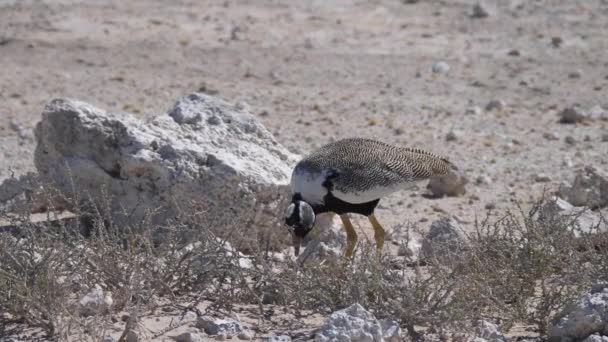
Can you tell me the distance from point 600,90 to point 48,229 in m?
8.13

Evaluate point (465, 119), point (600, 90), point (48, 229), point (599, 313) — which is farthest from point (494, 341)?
point (600, 90)

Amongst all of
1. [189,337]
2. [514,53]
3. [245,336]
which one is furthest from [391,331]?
[514,53]

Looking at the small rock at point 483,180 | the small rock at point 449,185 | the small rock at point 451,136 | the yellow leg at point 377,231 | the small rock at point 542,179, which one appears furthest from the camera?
the small rock at point 451,136

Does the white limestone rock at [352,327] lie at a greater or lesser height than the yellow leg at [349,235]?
greater

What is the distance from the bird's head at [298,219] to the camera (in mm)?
6656

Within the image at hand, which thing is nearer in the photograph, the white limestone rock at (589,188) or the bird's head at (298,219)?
the bird's head at (298,219)

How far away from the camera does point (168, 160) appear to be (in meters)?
7.09

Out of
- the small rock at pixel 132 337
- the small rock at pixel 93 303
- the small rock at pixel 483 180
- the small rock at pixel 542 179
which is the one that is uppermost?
the small rock at pixel 93 303

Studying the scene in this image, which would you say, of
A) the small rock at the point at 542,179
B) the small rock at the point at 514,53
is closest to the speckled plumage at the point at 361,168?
the small rock at the point at 542,179

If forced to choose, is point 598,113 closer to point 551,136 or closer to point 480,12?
point 551,136

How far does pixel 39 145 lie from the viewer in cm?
757

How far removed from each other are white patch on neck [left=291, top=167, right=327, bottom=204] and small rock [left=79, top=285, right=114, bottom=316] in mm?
1638

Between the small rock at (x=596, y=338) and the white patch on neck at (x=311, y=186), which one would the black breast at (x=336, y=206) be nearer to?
the white patch on neck at (x=311, y=186)

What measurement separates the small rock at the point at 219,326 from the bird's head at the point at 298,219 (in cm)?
118
